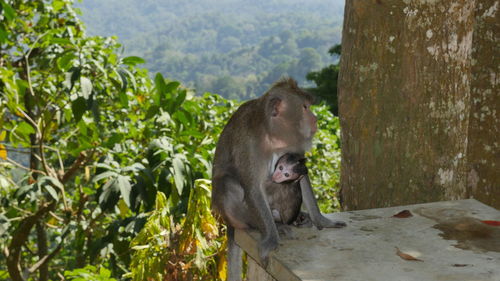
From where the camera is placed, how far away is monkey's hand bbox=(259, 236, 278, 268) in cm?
253

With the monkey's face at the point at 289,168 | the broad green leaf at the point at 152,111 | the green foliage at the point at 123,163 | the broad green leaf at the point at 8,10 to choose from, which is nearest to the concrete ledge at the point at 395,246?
the monkey's face at the point at 289,168

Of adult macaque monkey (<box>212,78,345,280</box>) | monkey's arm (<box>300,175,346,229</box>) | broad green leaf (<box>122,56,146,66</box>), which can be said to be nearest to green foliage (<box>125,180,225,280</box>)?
adult macaque monkey (<box>212,78,345,280</box>)

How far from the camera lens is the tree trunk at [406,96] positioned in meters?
3.00

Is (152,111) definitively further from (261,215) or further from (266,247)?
(266,247)

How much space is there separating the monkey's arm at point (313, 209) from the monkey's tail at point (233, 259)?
0.38m

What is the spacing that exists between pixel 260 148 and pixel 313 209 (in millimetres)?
407

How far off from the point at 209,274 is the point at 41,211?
209 centimetres

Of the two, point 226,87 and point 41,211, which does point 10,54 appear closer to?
point 41,211

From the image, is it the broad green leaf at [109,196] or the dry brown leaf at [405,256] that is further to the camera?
the broad green leaf at [109,196]

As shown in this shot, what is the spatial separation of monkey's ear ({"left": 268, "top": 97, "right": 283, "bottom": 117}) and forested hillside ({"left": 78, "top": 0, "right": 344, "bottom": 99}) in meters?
51.7

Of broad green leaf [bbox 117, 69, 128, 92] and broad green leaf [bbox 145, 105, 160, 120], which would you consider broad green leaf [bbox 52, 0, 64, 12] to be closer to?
broad green leaf [bbox 117, 69, 128, 92]

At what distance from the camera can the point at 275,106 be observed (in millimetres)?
2791

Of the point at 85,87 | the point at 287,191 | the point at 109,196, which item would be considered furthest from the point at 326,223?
the point at 85,87

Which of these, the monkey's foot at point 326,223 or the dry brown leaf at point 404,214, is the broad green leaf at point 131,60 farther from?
the dry brown leaf at point 404,214
